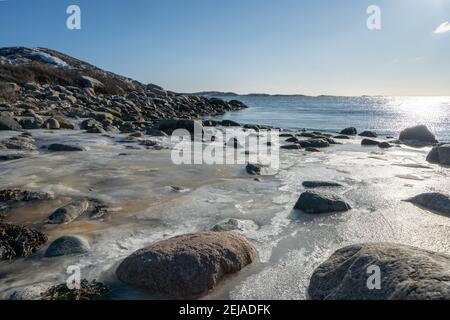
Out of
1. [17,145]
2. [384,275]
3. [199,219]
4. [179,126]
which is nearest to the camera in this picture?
[384,275]

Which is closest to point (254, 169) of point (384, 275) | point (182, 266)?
point (182, 266)

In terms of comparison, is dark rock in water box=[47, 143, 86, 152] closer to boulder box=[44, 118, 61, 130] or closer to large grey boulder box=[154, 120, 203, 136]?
boulder box=[44, 118, 61, 130]

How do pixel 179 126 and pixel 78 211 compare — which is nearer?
pixel 78 211

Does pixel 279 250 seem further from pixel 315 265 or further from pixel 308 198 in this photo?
pixel 308 198

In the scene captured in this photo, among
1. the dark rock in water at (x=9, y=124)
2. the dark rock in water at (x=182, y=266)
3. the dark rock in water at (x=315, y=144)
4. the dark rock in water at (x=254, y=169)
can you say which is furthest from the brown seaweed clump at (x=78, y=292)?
the dark rock in water at (x=9, y=124)

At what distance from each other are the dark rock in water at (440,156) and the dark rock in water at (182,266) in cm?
837

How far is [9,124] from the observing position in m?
12.1

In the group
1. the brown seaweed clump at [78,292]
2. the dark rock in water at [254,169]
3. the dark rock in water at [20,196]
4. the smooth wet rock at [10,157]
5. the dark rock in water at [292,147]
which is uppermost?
the smooth wet rock at [10,157]

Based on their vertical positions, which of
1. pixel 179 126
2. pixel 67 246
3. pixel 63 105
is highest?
pixel 63 105

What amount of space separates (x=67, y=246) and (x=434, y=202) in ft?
16.3

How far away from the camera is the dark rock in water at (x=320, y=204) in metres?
5.20

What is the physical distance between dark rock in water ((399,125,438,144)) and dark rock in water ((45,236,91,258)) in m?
15.6

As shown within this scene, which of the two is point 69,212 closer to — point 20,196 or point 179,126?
point 20,196

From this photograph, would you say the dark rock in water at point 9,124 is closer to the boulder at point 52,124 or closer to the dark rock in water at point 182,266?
the boulder at point 52,124
